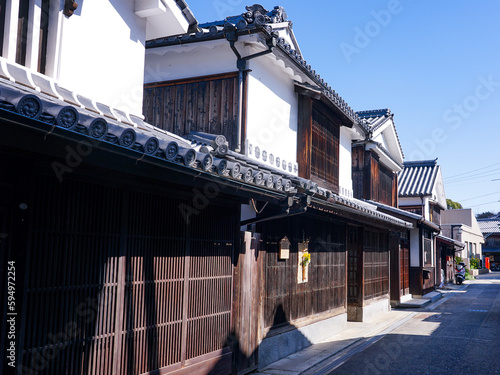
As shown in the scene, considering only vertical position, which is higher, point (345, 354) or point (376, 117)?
point (376, 117)

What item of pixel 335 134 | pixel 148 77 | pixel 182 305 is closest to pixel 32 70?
pixel 182 305

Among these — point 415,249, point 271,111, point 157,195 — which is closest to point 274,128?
point 271,111

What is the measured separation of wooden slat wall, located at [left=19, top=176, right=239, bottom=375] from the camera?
Result: 18.5 ft

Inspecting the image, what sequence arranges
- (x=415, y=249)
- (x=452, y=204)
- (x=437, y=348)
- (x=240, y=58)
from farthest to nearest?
(x=452, y=204), (x=415, y=249), (x=437, y=348), (x=240, y=58)

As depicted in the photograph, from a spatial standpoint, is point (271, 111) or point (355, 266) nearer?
point (271, 111)

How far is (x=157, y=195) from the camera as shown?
24.5 feet

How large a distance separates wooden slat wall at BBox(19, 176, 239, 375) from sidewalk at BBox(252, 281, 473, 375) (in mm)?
2216

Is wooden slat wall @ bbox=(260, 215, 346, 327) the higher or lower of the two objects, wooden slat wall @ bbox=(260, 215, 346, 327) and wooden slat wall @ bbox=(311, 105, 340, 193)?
the lower

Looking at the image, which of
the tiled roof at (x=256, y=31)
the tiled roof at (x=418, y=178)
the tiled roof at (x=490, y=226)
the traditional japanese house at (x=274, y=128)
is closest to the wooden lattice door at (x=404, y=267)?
the tiled roof at (x=418, y=178)

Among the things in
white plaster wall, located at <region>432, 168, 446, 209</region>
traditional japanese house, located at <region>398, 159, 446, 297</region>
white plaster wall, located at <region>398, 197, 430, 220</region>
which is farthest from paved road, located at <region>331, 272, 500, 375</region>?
white plaster wall, located at <region>432, 168, 446, 209</region>

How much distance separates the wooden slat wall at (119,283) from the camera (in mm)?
5625

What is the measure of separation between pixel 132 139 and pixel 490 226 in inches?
3378

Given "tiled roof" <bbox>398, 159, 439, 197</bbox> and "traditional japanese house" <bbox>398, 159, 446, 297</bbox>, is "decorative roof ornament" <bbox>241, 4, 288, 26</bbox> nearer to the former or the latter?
"traditional japanese house" <bbox>398, 159, 446, 297</bbox>

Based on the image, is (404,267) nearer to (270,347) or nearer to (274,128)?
(274,128)
